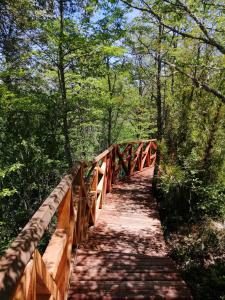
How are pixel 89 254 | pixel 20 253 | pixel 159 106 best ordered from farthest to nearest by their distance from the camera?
1. pixel 159 106
2. pixel 89 254
3. pixel 20 253

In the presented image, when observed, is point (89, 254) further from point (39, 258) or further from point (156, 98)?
point (156, 98)

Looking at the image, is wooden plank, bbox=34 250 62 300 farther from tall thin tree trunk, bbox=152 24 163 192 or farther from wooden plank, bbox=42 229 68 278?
tall thin tree trunk, bbox=152 24 163 192

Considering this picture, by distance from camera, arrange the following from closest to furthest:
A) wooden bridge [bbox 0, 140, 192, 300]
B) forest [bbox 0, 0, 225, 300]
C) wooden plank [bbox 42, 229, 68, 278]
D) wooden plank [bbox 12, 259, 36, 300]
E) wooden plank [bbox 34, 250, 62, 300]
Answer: wooden plank [bbox 12, 259, 36, 300] < wooden bridge [bbox 0, 140, 192, 300] < wooden plank [bbox 34, 250, 62, 300] < wooden plank [bbox 42, 229, 68, 278] < forest [bbox 0, 0, 225, 300]

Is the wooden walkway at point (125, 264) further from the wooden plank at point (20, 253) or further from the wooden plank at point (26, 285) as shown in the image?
the wooden plank at point (26, 285)

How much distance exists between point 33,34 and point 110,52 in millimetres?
Answer: 3601

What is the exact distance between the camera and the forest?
198 inches

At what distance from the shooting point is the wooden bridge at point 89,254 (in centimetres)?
135

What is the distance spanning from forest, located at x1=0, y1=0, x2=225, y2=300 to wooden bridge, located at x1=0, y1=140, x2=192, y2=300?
82 centimetres

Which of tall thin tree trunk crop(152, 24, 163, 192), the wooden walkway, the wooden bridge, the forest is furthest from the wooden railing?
tall thin tree trunk crop(152, 24, 163, 192)

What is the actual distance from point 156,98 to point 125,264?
6.73 meters

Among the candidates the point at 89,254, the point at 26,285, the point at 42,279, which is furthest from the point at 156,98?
the point at 26,285

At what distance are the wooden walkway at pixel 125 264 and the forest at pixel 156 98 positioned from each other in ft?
2.12

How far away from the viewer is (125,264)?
358cm

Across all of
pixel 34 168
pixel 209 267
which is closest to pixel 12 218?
pixel 34 168
